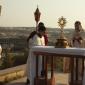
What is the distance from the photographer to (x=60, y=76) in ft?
42.9

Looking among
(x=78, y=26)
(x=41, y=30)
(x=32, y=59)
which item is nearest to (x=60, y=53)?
(x=32, y=59)

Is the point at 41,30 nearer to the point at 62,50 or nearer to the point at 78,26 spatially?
the point at 78,26

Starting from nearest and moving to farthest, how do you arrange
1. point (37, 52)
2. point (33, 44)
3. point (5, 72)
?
point (37, 52), point (33, 44), point (5, 72)

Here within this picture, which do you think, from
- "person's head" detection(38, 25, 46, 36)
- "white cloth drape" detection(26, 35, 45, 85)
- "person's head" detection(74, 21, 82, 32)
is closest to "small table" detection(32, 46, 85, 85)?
"white cloth drape" detection(26, 35, 45, 85)

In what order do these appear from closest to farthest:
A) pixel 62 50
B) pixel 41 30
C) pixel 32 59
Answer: pixel 62 50, pixel 32 59, pixel 41 30

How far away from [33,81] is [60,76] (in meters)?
2.70

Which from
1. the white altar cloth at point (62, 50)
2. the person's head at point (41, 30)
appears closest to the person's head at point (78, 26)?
the person's head at point (41, 30)

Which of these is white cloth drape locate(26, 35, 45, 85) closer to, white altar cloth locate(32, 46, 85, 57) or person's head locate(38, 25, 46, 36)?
person's head locate(38, 25, 46, 36)

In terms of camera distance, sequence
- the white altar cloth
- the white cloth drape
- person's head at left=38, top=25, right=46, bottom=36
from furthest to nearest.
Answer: person's head at left=38, top=25, right=46, bottom=36 → the white cloth drape → the white altar cloth

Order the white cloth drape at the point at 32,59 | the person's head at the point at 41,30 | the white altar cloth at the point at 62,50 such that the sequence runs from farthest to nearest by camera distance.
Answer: the person's head at the point at 41,30
the white cloth drape at the point at 32,59
the white altar cloth at the point at 62,50

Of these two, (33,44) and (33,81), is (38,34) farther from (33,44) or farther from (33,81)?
(33,81)

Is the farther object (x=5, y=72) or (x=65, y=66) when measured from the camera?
(x=65, y=66)

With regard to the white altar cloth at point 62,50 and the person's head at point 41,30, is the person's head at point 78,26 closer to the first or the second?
the person's head at point 41,30

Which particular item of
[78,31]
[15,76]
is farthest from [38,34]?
[15,76]
